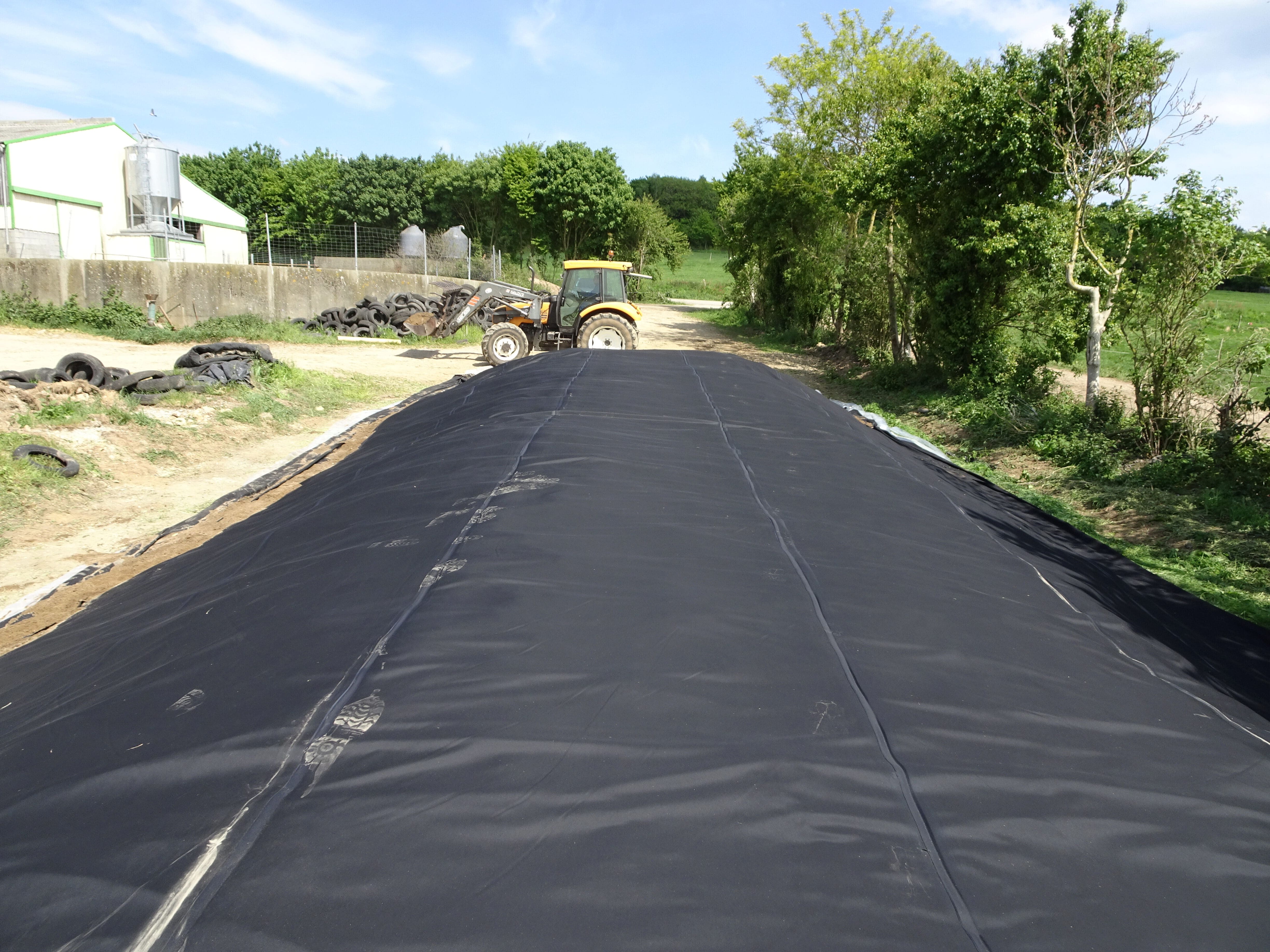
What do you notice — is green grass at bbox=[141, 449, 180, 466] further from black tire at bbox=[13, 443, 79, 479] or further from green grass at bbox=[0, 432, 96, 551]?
black tire at bbox=[13, 443, 79, 479]

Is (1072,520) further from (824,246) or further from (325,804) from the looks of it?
(824,246)

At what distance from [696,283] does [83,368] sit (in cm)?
4180

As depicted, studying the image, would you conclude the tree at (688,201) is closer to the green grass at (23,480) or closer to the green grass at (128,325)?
the green grass at (128,325)

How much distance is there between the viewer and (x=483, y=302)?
16516 mm

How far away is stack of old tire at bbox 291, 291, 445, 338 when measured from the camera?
→ 61.4ft

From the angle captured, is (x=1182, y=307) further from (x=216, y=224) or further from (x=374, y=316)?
(x=216, y=224)

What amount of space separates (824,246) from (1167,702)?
1727 cm

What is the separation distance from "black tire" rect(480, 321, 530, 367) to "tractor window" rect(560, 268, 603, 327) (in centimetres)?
90

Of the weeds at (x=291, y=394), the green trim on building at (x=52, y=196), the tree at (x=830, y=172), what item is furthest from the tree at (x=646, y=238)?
the weeds at (x=291, y=394)

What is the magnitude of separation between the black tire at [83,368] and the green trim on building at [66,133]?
17042 mm

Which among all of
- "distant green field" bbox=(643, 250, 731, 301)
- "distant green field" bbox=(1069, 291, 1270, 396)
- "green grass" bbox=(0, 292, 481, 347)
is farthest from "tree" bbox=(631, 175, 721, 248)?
"green grass" bbox=(0, 292, 481, 347)

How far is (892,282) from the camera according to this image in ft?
47.6

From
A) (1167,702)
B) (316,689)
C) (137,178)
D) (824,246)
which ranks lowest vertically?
(1167,702)

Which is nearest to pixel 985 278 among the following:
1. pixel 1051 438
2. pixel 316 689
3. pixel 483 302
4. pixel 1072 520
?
pixel 1051 438
